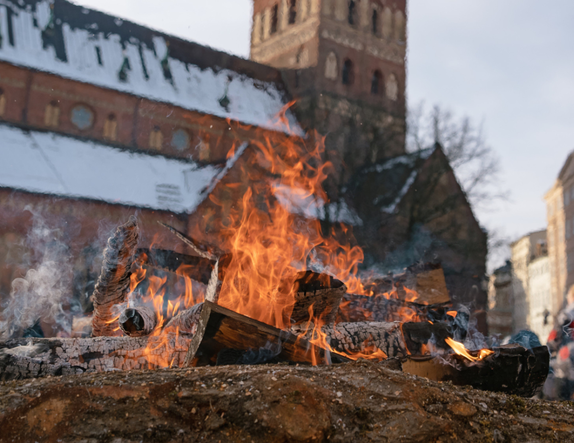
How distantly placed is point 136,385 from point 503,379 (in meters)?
3.08

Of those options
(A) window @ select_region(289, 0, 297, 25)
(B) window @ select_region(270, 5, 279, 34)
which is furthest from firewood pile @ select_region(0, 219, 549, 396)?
(B) window @ select_region(270, 5, 279, 34)

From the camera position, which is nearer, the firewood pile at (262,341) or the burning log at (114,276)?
the firewood pile at (262,341)

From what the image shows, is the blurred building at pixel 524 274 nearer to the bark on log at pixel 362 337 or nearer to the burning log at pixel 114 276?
the bark on log at pixel 362 337

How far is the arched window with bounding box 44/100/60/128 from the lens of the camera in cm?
2144

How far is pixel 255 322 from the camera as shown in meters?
3.79

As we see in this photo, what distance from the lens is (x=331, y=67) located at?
89.5 feet

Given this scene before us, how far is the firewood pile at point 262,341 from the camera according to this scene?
12.3 feet

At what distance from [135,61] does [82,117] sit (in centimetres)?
407

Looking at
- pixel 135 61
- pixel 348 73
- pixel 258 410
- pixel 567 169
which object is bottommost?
pixel 258 410

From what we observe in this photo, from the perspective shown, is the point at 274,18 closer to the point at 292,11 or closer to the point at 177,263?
the point at 292,11

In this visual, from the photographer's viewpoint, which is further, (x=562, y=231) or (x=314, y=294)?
(x=562, y=231)

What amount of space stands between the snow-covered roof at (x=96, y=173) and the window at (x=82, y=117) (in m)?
1.10

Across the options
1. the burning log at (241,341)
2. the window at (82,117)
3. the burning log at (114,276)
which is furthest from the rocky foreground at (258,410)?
the window at (82,117)

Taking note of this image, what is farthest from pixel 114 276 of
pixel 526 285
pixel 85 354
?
pixel 526 285
